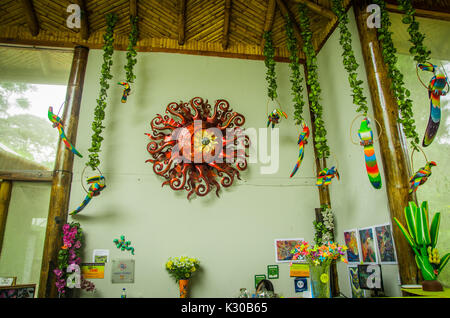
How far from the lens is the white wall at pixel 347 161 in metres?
3.38

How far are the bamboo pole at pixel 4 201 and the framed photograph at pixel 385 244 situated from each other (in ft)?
14.9

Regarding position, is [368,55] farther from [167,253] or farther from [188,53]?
[167,253]

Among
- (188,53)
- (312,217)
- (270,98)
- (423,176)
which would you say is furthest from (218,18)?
(423,176)

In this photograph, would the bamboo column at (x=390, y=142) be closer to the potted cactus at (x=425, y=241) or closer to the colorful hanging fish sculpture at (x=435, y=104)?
the potted cactus at (x=425, y=241)

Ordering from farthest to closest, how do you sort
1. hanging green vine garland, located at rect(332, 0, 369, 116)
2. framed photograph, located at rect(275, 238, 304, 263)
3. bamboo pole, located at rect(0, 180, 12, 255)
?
framed photograph, located at rect(275, 238, 304, 263)
bamboo pole, located at rect(0, 180, 12, 255)
hanging green vine garland, located at rect(332, 0, 369, 116)

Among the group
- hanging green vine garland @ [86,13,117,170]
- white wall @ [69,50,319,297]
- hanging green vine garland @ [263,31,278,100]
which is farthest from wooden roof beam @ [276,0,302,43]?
hanging green vine garland @ [86,13,117,170]

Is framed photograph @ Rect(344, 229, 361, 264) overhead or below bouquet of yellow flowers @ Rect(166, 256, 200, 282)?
overhead

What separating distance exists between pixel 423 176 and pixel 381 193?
594 millimetres

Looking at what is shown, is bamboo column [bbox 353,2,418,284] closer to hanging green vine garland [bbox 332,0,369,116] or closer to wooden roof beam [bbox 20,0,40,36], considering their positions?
hanging green vine garland [bbox 332,0,369,116]

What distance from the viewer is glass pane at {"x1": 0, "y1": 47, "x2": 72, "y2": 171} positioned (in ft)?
13.9

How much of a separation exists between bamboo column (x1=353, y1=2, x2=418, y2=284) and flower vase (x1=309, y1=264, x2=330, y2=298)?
703mm

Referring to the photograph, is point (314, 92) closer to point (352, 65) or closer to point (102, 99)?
point (352, 65)

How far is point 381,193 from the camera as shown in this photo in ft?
11.0

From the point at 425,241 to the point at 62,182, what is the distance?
4.17 m
